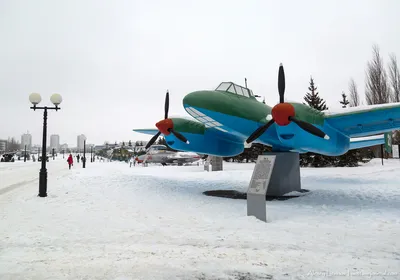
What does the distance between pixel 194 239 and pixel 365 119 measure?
870 cm

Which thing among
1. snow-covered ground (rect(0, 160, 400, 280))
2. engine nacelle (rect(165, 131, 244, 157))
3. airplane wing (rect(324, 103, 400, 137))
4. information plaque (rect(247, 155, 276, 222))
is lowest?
snow-covered ground (rect(0, 160, 400, 280))

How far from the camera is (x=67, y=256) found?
5.04m

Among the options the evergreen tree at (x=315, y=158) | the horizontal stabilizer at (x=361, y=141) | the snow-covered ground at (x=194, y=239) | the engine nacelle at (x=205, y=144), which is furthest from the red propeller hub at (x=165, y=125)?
the evergreen tree at (x=315, y=158)

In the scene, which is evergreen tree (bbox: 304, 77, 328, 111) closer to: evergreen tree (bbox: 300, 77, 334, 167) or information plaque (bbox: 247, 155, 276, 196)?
evergreen tree (bbox: 300, 77, 334, 167)

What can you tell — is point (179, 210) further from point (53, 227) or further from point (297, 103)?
point (297, 103)

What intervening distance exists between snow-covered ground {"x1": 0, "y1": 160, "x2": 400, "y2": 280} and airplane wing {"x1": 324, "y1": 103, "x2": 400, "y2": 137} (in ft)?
10.1

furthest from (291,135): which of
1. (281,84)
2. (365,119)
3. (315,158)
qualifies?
(315,158)

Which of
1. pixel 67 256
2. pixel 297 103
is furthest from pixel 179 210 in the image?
pixel 297 103

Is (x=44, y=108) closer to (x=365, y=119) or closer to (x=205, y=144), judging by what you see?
(x=205, y=144)

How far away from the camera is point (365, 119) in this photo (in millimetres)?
10680

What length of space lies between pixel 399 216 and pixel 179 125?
10.4m

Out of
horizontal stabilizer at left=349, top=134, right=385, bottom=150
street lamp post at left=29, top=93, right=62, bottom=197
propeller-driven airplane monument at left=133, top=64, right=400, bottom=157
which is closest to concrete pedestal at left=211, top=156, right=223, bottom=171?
propeller-driven airplane monument at left=133, top=64, right=400, bottom=157

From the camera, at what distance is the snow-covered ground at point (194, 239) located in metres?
4.45

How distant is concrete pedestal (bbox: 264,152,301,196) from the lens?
1313 cm
